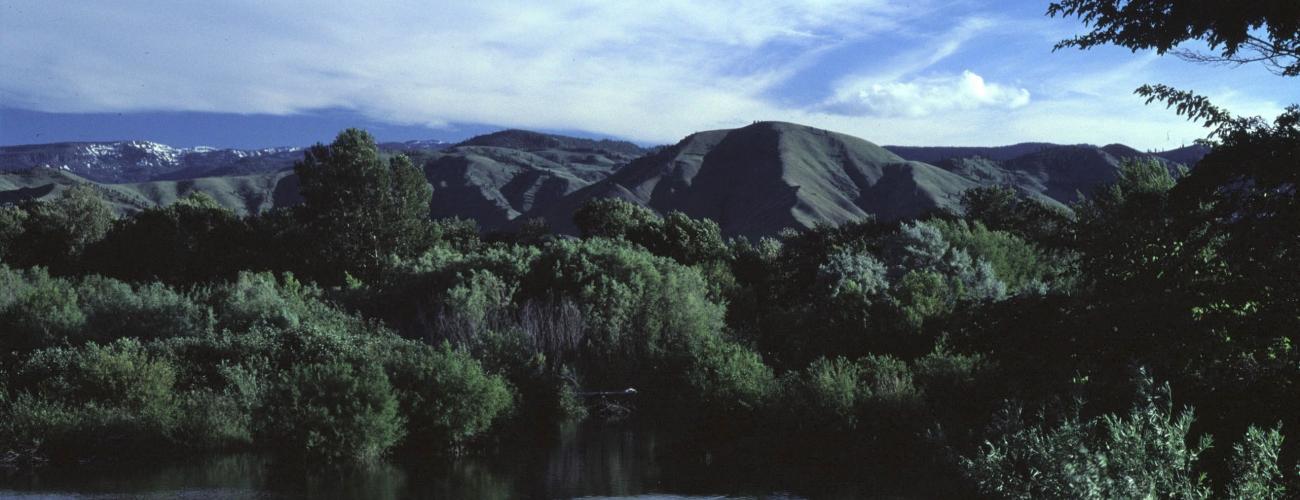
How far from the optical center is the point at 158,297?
127ft

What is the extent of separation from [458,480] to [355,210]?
133 feet

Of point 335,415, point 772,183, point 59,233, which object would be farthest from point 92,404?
point 772,183

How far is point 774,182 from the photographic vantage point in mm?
141125

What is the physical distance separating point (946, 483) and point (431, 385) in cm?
1346

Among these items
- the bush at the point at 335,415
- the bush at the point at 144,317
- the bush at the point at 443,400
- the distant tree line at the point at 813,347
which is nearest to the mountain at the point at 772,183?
the distant tree line at the point at 813,347

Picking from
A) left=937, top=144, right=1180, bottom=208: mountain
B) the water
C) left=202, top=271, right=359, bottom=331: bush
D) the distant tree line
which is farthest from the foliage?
left=937, top=144, right=1180, bottom=208: mountain

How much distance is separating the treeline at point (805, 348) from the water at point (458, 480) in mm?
1111

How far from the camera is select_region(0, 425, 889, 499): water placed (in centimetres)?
2336

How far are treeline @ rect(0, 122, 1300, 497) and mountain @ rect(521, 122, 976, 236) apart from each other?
72.0 m

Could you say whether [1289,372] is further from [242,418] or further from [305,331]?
[305,331]

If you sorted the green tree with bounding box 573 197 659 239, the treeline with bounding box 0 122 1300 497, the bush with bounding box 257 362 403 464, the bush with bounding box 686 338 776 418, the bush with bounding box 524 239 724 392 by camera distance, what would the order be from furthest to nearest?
the green tree with bounding box 573 197 659 239, the bush with bounding box 524 239 724 392, the bush with bounding box 686 338 776 418, the bush with bounding box 257 362 403 464, the treeline with bounding box 0 122 1300 497

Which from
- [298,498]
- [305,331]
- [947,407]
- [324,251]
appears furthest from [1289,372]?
[324,251]

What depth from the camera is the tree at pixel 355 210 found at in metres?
62.1

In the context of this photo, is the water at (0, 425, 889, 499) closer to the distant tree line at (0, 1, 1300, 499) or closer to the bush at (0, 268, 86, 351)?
the distant tree line at (0, 1, 1300, 499)
